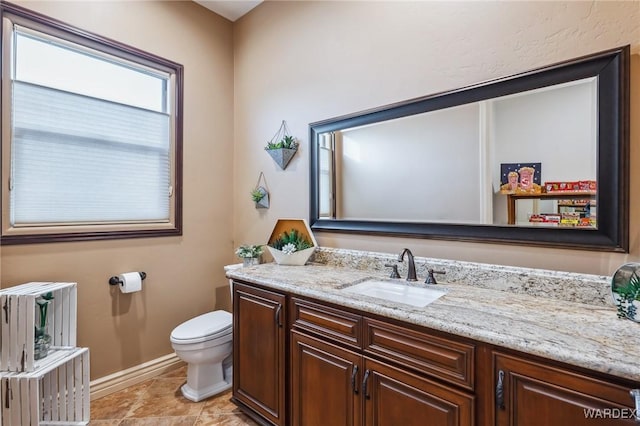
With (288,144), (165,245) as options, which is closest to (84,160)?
(165,245)

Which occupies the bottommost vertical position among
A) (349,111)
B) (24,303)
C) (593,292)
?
(24,303)

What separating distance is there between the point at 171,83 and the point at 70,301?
1.76 metres

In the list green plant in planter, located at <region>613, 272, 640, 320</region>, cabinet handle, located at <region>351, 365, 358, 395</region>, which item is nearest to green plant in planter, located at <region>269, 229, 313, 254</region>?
cabinet handle, located at <region>351, 365, 358, 395</region>

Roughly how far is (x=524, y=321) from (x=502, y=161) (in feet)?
2.60

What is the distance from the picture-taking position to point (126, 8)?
2326mm

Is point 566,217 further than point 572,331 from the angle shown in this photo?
Yes

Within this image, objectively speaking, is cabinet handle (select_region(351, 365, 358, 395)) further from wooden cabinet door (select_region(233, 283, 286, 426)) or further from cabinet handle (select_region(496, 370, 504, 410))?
cabinet handle (select_region(496, 370, 504, 410))

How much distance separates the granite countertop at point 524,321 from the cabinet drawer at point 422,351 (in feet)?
0.19

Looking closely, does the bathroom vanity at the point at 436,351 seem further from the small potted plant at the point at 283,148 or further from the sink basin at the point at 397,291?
the small potted plant at the point at 283,148

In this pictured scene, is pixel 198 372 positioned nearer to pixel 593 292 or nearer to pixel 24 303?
pixel 24 303

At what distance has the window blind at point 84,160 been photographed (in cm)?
194

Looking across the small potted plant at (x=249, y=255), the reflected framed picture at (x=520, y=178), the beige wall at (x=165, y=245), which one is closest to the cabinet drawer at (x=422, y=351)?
the reflected framed picture at (x=520, y=178)

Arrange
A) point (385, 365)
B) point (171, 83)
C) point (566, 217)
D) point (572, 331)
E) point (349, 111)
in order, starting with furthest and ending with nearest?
point (171, 83), point (349, 111), point (566, 217), point (385, 365), point (572, 331)

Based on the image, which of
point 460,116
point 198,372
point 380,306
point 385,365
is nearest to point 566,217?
point 460,116
